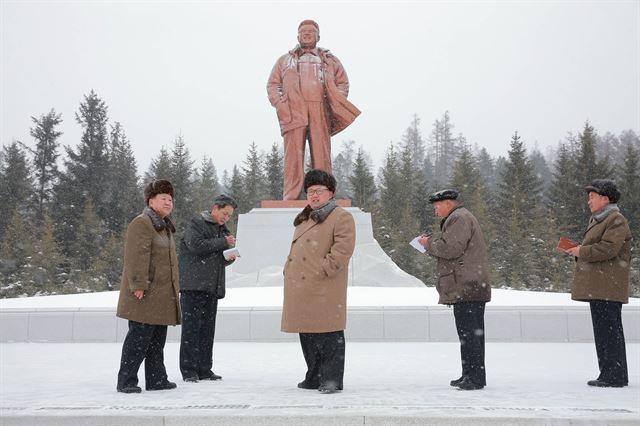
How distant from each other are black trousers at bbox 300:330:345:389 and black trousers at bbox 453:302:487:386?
2.97 feet

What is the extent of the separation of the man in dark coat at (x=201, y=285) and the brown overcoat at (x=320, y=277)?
0.78 meters

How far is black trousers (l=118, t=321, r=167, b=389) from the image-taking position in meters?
4.28

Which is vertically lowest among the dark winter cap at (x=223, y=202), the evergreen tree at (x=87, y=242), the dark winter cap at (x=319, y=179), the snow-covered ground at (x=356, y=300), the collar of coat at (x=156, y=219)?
the snow-covered ground at (x=356, y=300)

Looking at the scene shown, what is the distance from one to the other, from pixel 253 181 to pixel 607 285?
32507 mm

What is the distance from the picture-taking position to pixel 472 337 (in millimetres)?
4457

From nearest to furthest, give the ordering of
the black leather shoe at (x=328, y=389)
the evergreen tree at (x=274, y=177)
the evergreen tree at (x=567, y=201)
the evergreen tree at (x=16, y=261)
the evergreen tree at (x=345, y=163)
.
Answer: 1. the black leather shoe at (x=328, y=389)
2. the evergreen tree at (x=16, y=261)
3. the evergreen tree at (x=567, y=201)
4. the evergreen tree at (x=274, y=177)
5. the evergreen tree at (x=345, y=163)

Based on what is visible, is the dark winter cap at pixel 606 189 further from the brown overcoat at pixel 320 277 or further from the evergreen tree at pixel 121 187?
the evergreen tree at pixel 121 187

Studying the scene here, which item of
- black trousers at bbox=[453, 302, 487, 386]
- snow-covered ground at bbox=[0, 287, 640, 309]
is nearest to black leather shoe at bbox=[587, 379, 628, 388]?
black trousers at bbox=[453, 302, 487, 386]

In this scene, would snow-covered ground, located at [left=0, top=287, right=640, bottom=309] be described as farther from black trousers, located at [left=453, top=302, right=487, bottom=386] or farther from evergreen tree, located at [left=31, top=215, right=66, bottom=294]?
evergreen tree, located at [left=31, top=215, right=66, bottom=294]

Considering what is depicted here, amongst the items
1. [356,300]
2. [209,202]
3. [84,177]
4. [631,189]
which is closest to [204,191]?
[209,202]

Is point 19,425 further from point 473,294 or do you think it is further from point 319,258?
point 473,294

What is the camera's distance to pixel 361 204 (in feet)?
110

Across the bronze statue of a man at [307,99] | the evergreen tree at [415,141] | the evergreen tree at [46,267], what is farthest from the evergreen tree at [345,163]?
the bronze statue of a man at [307,99]

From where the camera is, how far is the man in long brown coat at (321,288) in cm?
420
